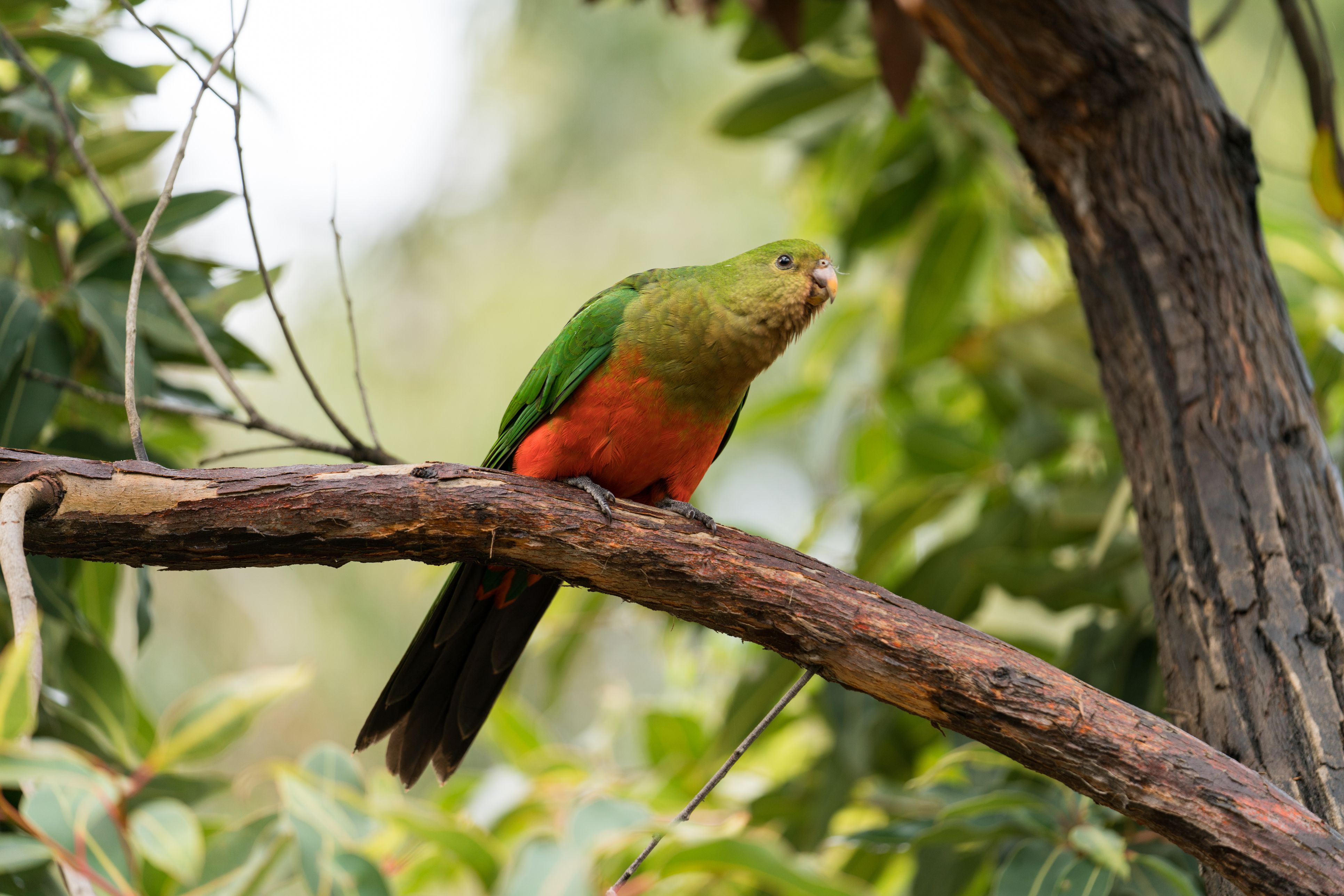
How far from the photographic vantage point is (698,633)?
4.82m

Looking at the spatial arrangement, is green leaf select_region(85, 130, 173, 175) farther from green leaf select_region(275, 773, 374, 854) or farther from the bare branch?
green leaf select_region(275, 773, 374, 854)

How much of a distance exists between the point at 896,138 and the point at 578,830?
3462mm

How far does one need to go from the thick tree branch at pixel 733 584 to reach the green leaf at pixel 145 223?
1.34m

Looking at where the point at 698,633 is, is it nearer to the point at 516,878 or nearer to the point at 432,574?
the point at 432,574

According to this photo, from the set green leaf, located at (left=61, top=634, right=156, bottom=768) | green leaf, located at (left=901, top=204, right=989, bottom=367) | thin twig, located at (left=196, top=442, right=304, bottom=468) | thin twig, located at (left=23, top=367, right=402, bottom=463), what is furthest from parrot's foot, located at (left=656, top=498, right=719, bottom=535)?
green leaf, located at (left=901, top=204, right=989, bottom=367)

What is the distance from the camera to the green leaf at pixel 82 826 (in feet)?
5.94

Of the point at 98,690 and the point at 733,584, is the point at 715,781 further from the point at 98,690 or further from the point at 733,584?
the point at 98,690

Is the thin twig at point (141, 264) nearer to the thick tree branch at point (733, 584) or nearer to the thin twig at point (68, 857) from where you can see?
the thick tree branch at point (733, 584)

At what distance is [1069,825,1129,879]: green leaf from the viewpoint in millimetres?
2268

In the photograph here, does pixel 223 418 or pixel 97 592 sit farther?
pixel 97 592

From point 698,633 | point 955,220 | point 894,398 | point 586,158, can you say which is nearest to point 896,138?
point 955,220

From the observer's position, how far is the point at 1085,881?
2412 mm

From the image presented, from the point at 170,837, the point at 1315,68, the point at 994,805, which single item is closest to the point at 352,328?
the point at 170,837

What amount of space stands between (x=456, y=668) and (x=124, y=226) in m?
1.48
